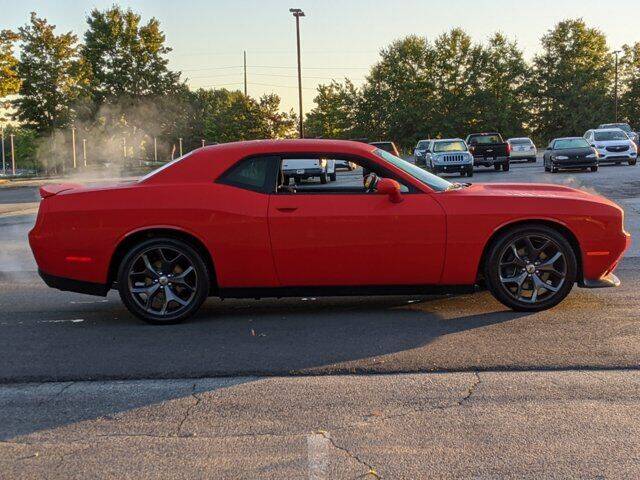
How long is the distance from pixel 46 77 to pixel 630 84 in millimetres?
63313

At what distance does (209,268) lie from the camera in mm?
6285

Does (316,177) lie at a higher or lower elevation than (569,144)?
lower

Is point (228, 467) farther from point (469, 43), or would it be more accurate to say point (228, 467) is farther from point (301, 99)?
point (469, 43)

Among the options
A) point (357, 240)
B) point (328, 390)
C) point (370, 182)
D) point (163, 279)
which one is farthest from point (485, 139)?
point (328, 390)

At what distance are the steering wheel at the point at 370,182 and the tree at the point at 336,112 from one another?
243 ft

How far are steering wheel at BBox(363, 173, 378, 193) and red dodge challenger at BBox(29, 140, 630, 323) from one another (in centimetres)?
2

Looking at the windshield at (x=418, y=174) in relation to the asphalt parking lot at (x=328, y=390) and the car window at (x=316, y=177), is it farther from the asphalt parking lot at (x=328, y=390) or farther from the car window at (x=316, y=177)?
the asphalt parking lot at (x=328, y=390)

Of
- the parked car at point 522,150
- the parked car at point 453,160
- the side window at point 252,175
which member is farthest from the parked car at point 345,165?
the parked car at point 522,150

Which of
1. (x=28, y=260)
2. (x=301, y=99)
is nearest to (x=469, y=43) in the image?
(x=301, y=99)

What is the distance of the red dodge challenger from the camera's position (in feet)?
20.1

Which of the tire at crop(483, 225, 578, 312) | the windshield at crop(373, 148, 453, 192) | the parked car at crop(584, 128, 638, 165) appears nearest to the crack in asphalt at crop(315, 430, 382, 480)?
the tire at crop(483, 225, 578, 312)

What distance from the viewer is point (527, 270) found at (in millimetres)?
6242

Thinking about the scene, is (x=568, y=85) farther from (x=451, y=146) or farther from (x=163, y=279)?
(x=163, y=279)

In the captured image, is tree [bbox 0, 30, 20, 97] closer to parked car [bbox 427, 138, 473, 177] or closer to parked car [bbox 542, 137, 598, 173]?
parked car [bbox 427, 138, 473, 177]
